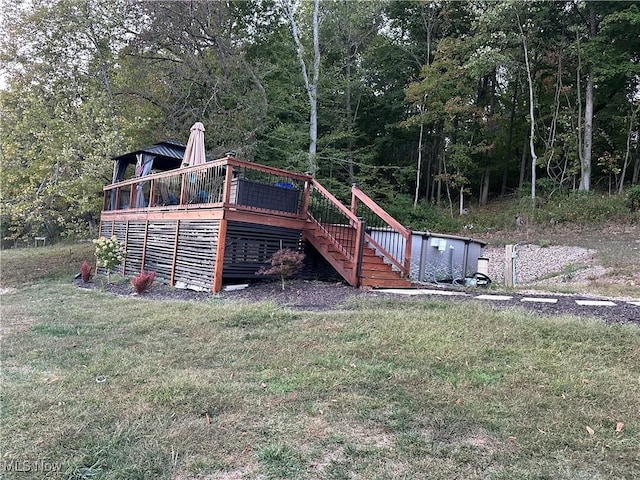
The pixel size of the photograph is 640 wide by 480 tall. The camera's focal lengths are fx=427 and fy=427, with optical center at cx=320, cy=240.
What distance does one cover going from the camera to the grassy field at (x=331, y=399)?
76.9 inches

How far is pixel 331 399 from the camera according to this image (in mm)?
Result: 2586

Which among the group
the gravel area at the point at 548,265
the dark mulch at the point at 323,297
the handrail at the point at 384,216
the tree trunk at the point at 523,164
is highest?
the tree trunk at the point at 523,164

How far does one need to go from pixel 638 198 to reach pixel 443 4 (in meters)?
11.3

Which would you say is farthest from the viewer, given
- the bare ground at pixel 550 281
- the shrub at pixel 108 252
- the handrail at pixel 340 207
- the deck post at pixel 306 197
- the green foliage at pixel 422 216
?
the green foliage at pixel 422 216

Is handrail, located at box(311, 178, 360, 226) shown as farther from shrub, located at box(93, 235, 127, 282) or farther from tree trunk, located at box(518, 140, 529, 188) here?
tree trunk, located at box(518, 140, 529, 188)

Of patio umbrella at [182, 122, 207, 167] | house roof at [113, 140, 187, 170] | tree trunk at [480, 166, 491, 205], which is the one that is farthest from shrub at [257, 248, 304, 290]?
tree trunk at [480, 166, 491, 205]

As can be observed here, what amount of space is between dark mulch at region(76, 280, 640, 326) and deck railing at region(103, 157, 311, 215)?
1.39m

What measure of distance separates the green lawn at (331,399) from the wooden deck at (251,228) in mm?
2410

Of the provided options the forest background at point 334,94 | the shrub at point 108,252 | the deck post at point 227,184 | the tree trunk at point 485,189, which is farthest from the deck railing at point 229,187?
the tree trunk at point 485,189

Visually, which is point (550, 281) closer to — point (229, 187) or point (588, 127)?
point (229, 187)

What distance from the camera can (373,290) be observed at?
20.7 feet

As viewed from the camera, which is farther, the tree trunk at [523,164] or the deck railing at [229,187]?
the tree trunk at [523,164]

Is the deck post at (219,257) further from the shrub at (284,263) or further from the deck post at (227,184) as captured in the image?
the shrub at (284,263)

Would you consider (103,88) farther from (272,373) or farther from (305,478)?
(305,478)
